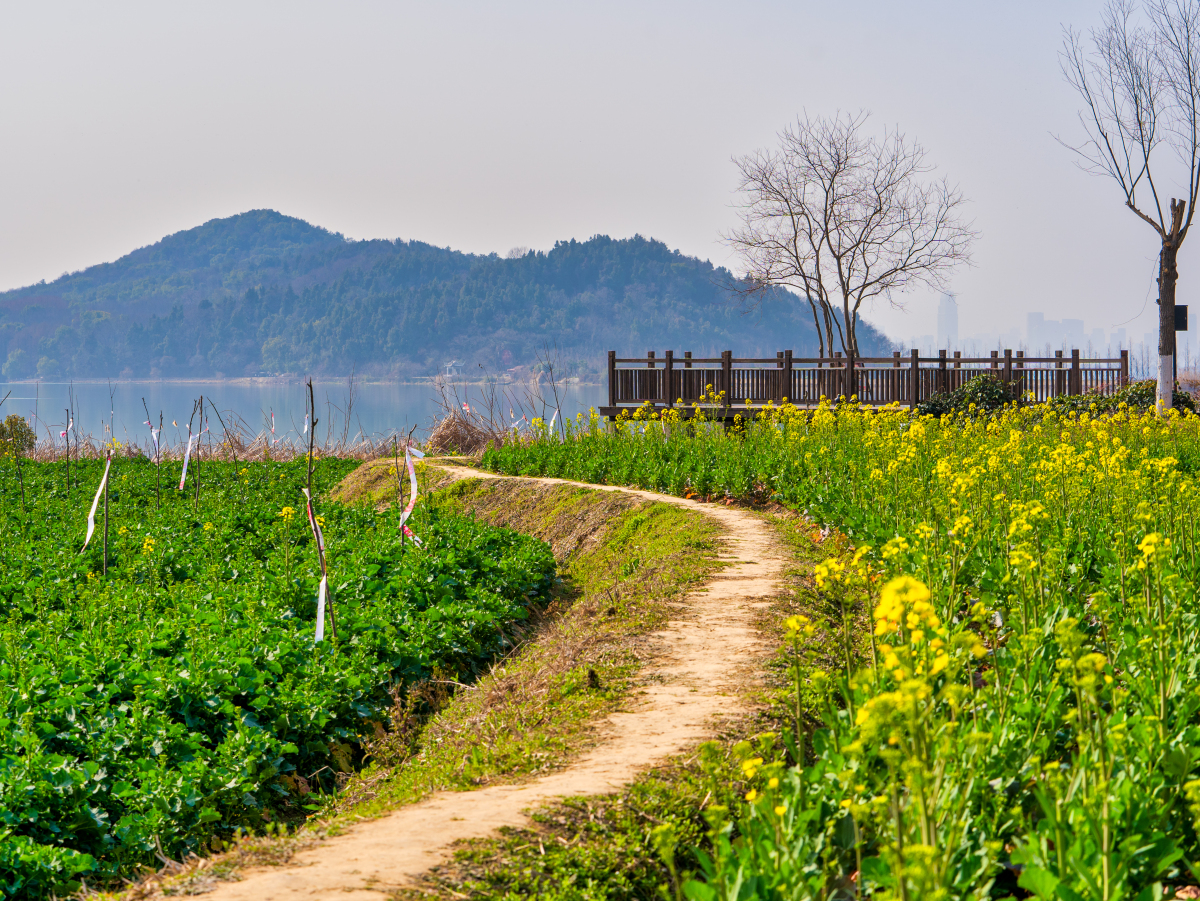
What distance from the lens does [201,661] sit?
198 inches

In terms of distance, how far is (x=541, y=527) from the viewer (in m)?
11.1

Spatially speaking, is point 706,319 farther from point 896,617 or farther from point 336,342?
point 896,617

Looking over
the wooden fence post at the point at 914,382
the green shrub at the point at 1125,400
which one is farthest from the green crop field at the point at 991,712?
the wooden fence post at the point at 914,382

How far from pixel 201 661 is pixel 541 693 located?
6.04 feet

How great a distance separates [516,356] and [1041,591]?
172 m

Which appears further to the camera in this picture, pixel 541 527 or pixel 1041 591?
pixel 541 527

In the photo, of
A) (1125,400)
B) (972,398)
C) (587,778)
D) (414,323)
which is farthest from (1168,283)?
(414,323)

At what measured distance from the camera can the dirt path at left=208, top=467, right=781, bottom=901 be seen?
115 inches

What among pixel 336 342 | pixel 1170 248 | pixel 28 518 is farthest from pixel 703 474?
pixel 336 342

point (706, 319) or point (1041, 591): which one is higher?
point (706, 319)

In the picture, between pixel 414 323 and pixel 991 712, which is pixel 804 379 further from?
pixel 414 323

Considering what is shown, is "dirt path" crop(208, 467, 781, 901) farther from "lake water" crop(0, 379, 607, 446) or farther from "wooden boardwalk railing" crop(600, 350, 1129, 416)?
"lake water" crop(0, 379, 607, 446)

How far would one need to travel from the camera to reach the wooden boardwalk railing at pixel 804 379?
21.7 meters

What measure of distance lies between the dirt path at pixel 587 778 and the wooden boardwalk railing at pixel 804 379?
15345 millimetres
